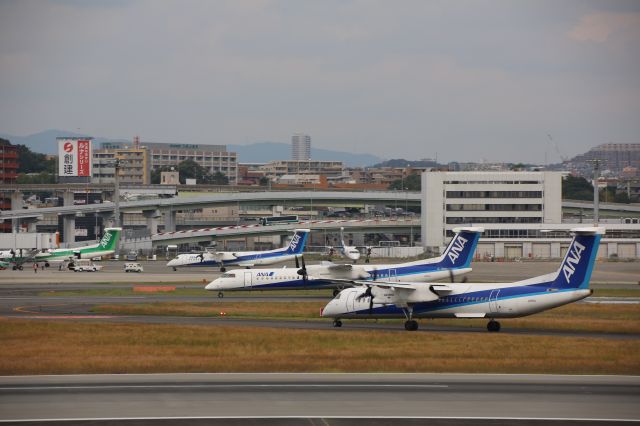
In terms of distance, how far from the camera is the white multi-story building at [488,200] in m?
143

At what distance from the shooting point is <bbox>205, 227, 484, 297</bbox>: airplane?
63844 millimetres

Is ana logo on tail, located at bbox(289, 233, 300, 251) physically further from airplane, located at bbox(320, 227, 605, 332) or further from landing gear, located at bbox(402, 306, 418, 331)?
landing gear, located at bbox(402, 306, 418, 331)

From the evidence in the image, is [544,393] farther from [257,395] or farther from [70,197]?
[70,197]

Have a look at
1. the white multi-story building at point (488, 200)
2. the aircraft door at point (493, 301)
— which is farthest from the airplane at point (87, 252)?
the aircraft door at point (493, 301)

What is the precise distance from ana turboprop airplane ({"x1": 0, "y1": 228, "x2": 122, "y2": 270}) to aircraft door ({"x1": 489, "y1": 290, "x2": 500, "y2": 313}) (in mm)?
75693

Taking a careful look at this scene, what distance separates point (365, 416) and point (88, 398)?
989 centimetres

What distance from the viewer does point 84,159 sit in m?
199

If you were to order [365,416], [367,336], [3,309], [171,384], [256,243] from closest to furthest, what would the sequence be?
[365,416] → [171,384] → [367,336] → [3,309] → [256,243]

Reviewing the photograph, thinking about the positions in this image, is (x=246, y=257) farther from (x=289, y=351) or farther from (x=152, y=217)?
(x=152, y=217)

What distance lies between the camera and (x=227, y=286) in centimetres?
7519

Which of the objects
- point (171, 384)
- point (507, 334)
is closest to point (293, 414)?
point (171, 384)

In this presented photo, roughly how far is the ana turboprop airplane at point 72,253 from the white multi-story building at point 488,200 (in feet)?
175

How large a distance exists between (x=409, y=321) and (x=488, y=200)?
93962 millimetres

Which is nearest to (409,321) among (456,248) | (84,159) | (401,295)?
(401,295)
